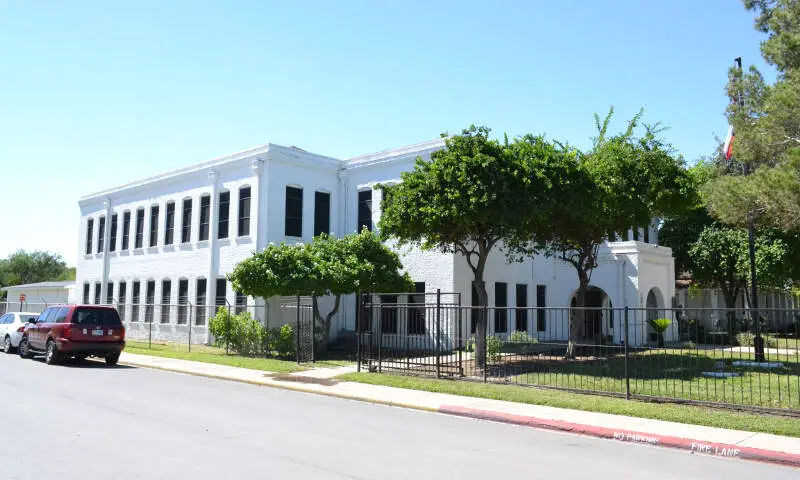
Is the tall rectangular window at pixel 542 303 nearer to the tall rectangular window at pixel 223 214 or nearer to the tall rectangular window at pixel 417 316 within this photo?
the tall rectangular window at pixel 417 316

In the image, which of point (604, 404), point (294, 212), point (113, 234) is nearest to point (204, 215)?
point (294, 212)

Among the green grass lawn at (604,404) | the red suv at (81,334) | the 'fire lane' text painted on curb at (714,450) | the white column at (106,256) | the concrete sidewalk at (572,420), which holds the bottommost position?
the 'fire lane' text painted on curb at (714,450)

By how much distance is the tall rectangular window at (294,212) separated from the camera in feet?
92.8

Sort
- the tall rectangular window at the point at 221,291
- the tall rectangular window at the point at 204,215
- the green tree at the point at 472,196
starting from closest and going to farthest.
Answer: the green tree at the point at 472,196
the tall rectangular window at the point at 221,291
the tall rectangular window at the point at 204,215

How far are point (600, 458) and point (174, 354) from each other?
1897 centimetres

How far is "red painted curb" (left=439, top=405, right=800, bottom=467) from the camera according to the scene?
Answer: 867 centimetres

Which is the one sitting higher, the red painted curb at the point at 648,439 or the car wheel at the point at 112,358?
the car wheel at the point at 112,358

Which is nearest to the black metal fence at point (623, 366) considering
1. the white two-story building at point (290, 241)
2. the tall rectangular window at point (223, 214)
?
the white two-story building at point (290, 241)

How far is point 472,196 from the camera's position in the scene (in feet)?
55.7

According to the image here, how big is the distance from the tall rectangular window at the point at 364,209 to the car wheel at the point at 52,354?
12.6 metres

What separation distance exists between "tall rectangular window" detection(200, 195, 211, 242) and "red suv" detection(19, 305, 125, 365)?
1065cm

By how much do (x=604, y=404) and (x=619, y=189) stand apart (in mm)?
10042

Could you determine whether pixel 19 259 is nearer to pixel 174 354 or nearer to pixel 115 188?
pixel 115 188

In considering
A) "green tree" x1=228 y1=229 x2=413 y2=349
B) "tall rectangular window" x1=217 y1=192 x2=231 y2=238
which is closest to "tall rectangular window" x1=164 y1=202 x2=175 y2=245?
"tall rectangular window" x1=217 y1=192 x2=231 y2=238
